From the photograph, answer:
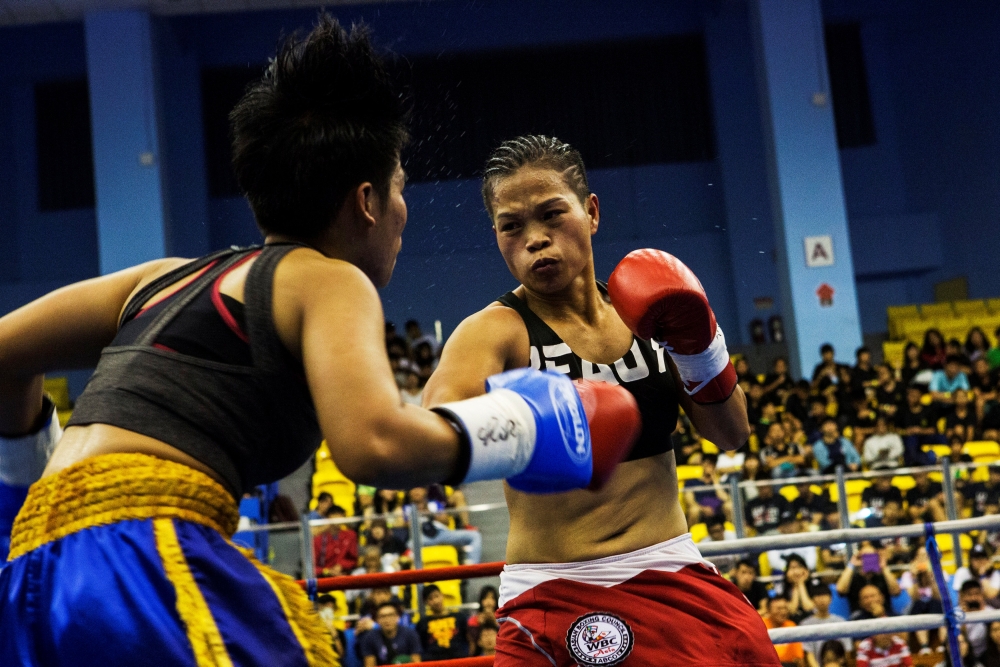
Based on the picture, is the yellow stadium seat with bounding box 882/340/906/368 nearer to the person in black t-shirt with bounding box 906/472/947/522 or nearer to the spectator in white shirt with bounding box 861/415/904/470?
the spectator in white shirt with bounding box 861/415/904/470

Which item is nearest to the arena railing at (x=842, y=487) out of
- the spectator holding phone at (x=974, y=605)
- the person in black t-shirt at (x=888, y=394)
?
the spectator holding phone at (x=974, y=605)

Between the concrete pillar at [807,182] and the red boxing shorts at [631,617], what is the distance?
29.5 ft

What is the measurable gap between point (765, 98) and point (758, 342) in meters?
3.25

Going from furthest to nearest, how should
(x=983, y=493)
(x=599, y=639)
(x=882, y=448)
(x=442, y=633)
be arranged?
(x=882, y=448), (x=983, y=493), (x=442, y=633), (x=599, y=639)

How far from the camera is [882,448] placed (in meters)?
7.87

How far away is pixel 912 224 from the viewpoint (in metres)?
13.9

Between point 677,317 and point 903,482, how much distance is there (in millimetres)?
4842

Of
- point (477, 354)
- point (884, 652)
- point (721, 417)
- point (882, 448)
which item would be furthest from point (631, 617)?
point (882, 448)

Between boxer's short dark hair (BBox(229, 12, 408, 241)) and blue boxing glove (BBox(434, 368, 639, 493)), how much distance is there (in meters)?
0.31

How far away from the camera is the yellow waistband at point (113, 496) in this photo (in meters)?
1.15

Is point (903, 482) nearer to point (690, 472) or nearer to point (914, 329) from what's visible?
point (690, 472)

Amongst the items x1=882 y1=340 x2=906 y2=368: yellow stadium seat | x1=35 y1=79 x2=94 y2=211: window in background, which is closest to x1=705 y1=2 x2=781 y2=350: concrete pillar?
x1=882 y1=340 x2=906 y2=368: yellow stadium seat

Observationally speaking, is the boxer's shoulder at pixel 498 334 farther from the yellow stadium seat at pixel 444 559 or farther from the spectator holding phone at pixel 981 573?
the spectator holding phone at pixel 981 573

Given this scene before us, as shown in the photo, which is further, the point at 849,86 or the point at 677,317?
the point at 849,86
